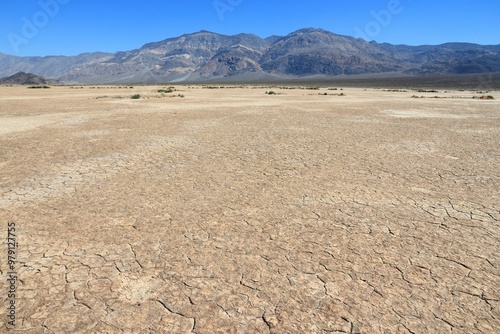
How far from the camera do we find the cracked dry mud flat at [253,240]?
10.1 feet

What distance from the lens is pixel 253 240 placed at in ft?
14.4

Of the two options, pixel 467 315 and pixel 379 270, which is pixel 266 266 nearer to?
pixel 379 270

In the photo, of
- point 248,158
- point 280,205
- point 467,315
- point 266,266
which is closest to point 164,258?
point 266,266

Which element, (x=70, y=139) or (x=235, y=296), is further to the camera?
(x=70, y=139)

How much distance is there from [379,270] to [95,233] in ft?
11.9

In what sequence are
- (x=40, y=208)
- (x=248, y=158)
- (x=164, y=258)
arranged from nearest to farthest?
(x=164, y=258)
(x=40, y=208)
(x=248, y=158)

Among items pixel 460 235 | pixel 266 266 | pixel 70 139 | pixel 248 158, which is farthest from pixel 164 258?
pixel 70 139

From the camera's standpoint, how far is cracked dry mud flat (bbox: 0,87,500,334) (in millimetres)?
3064

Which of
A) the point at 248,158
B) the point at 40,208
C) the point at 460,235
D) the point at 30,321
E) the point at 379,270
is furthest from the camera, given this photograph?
the point at 248,158

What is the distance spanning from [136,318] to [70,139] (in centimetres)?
931

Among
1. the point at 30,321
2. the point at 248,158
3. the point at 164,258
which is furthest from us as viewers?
the point at 248,158

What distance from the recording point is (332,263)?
3844 mm

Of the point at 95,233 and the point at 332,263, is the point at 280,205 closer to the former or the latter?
the point at 332,263

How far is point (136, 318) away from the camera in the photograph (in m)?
3.01
